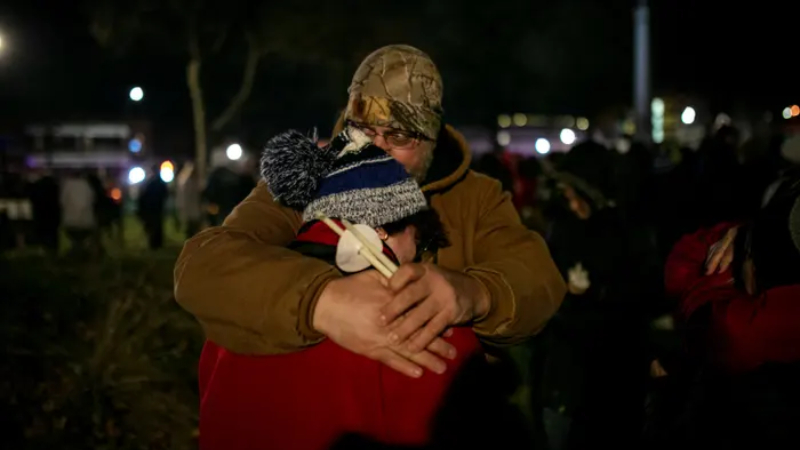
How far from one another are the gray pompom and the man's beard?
0.41 metres

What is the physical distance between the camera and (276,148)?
227 centimetres

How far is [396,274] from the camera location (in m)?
2.04

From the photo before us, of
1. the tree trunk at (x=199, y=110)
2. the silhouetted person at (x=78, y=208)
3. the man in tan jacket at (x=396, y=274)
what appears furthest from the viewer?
the tree trunk at (x=199, y=110)

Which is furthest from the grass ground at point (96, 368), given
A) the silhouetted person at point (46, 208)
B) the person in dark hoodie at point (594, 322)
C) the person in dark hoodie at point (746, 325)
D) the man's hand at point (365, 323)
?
the silhouetted person at point (46, 208)

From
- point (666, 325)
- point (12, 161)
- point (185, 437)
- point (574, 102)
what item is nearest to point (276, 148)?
point (185, 437)

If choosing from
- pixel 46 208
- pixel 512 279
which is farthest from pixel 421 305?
pixel 46 208

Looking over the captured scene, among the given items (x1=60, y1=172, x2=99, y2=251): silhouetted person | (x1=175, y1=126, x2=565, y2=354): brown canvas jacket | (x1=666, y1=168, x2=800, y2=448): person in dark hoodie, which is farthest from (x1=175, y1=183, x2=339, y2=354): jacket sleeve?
(x1=60, y1=172, x2=99, y2=251): silhouetted person

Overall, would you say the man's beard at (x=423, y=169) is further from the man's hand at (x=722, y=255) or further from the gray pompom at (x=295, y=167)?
the man's hand at (x=722, y=255)

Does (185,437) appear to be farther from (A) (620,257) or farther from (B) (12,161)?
(B) (12,161)

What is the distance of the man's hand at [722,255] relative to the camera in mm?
3115

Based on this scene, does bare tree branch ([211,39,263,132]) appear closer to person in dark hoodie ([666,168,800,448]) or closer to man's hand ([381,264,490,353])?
person in dark hoodie ([666,168,800,448])

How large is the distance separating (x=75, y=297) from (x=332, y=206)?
458cm

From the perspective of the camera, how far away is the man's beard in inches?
104

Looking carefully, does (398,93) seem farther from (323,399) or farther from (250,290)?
(323,399)
